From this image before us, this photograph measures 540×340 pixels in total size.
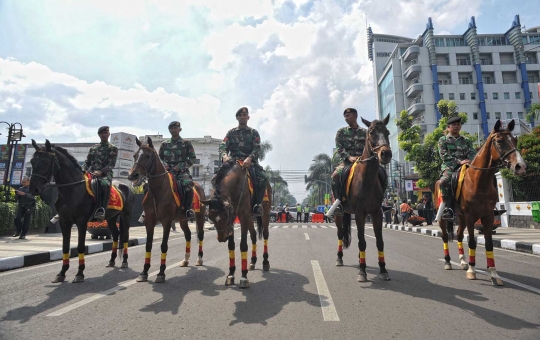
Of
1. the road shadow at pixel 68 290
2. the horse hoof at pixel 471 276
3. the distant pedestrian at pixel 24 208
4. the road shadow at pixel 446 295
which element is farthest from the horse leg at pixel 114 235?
the horse hoof at pixel 471 276

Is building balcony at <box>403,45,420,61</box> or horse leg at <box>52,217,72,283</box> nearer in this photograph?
horse leg at <box>52,217,72,283</box>

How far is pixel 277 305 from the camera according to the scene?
166 inches

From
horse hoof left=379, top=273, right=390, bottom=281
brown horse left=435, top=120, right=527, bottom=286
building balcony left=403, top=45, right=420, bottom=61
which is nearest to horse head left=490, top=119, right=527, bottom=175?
brown horse left=435, top=120, right=527, bottom=286

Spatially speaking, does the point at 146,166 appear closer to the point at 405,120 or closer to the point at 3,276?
the point at 3,276

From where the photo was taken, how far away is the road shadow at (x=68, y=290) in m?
4.05

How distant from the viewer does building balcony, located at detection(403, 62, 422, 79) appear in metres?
53.9

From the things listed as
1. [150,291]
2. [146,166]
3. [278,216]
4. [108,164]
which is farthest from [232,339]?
[278,216]

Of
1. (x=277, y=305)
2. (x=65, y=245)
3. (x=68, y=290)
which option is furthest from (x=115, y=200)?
(x=277, y=305)

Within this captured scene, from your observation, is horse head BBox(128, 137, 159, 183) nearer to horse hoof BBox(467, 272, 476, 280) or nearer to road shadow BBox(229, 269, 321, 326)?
road shadow BBox(229, 269, 321, 326)

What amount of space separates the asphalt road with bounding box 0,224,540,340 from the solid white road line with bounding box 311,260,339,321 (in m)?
0.01

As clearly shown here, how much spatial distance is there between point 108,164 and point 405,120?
23.7 metres

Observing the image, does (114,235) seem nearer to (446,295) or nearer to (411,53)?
(446,295)

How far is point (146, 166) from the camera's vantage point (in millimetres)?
6008

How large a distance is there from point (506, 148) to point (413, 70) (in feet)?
181
